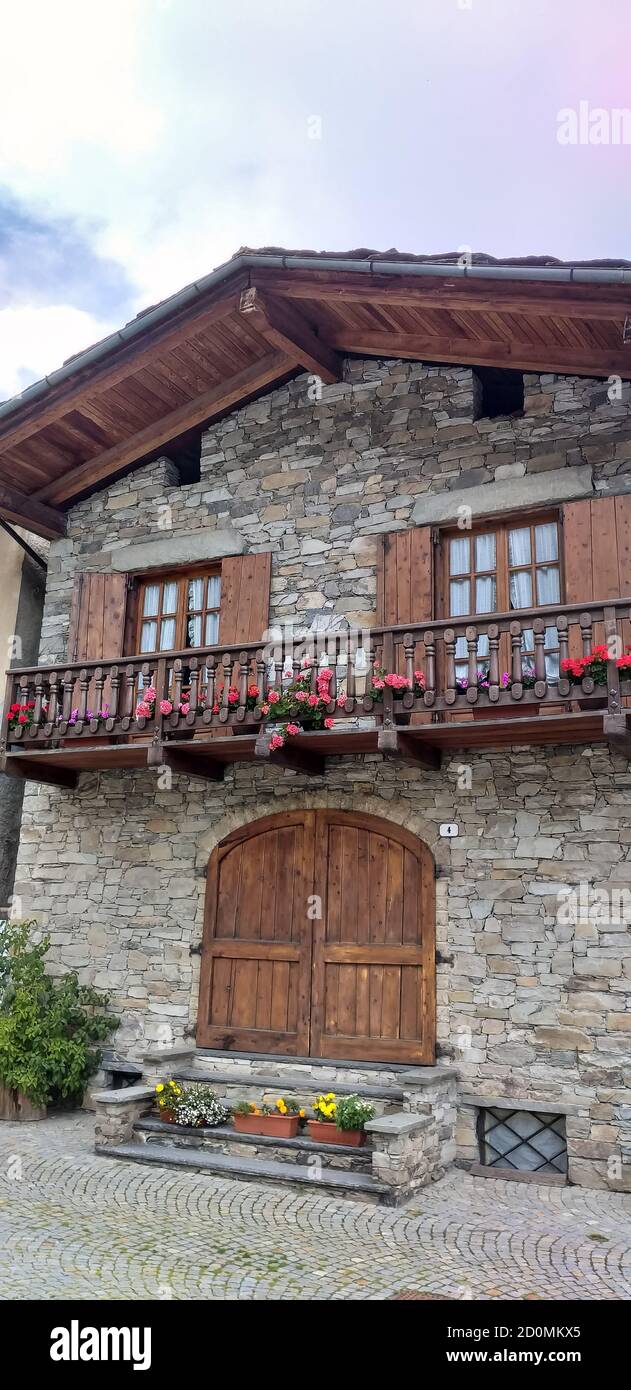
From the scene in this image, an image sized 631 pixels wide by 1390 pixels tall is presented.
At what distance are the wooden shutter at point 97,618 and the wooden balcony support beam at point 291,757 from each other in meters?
2.58

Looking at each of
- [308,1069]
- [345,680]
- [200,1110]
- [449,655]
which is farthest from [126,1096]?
[449,655]

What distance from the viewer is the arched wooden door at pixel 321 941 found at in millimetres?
8328

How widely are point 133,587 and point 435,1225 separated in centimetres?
681

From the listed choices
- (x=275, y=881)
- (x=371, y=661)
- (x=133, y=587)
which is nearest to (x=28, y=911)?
(x=275, y=881)

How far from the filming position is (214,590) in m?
10.3

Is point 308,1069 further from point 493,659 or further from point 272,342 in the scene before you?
point 272,342

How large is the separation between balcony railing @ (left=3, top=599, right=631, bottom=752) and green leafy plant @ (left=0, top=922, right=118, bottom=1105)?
2.03m

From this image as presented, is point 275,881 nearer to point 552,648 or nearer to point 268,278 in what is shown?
point 552,648

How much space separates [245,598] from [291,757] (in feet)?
6.44

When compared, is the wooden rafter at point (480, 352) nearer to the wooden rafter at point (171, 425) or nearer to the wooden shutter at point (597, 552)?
the wooden rafter at point (171, 425)

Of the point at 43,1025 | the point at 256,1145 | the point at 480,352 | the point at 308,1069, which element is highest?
the point at 480,352

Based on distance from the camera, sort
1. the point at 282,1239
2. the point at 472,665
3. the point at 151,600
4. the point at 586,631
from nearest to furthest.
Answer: the point at 282,1239
the point at 586,631
the point at 472,665
the point at 151,600

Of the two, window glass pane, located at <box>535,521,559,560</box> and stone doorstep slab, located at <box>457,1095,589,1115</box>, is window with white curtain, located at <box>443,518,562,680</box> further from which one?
stone doorstep slab, located at <box>457,1095,589,1115</box>

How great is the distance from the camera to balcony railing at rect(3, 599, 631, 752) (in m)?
7.34
